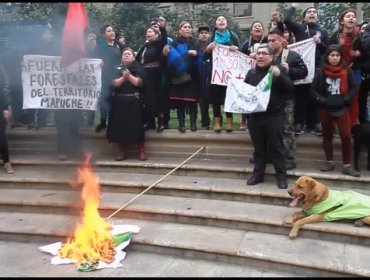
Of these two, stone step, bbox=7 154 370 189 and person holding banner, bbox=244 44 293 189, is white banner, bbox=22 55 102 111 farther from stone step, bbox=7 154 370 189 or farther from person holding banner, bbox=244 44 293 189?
person holding banner, bbox=244 44 293 189

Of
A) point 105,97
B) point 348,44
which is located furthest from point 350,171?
point 105,97

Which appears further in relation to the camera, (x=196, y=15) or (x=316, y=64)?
(x=196, y=15)

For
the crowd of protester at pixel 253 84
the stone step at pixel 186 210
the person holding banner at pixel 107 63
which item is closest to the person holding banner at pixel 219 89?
the crowd of protester at pixel 253 84

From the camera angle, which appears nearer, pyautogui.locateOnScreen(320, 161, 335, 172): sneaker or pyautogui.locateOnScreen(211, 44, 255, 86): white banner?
pyautogui.locateOnScreen(320, 161, 335, 172): sneaker

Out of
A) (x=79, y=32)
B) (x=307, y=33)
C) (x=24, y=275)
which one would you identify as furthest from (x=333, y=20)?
(x=24, y=275)

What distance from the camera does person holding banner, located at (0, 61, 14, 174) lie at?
23.2ft

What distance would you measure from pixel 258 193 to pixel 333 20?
26.6 feet

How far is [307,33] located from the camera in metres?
7.01

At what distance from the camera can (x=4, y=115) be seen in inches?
280

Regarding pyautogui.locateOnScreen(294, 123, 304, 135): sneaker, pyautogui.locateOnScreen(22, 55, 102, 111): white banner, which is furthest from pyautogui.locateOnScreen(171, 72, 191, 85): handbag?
pyautogui.locateOnScreen(294, 123, 304, 135): sneaker

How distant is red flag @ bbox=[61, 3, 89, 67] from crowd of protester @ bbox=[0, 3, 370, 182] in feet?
0.98

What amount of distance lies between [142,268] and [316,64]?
4.18 meters

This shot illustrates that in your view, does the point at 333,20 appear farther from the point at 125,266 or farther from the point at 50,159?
the point at 125,266

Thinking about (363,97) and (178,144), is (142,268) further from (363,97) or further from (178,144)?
(363,97)
